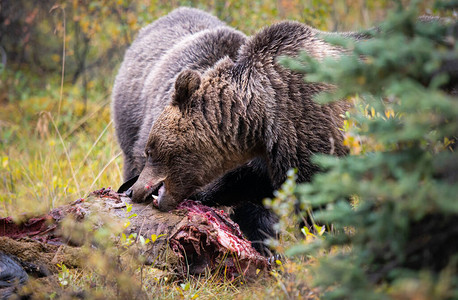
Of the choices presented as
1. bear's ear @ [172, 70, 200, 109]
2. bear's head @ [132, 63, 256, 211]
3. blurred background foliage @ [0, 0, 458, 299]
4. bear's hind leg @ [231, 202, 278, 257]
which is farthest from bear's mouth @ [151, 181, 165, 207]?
bear's hind leg @ [231, 202, 278, 257]

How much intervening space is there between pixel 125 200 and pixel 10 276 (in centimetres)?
124

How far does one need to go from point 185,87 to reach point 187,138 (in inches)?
16.7

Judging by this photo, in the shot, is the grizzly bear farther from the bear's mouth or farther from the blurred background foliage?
the blurred background foliage

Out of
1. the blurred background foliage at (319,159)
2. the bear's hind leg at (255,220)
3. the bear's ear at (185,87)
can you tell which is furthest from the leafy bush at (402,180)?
the bear's hind leg at (255,220)

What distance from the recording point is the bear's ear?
4.12m

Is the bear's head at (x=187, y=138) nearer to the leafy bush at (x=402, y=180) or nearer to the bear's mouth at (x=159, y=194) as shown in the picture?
the bear's mouth at (x=159, y=194)

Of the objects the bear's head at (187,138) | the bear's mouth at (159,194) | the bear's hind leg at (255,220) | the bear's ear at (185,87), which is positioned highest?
the bear's ear at (185,87)

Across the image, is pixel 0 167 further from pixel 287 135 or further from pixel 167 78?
pixel 287 135

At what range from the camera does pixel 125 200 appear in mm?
4070

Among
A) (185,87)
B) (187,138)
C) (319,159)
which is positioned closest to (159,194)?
(187,138)

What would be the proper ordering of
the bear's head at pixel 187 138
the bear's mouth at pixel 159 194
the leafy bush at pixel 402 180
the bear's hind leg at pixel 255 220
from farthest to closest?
the bear's hind leg at pixel 255 220 < the bear's head at pixel 187 138 < the bear's mouth at pixel 159 194 < the leafy bush at pixel 402 180

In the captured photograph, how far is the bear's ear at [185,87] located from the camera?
4117 millimetres

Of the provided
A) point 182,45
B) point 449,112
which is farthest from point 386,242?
point 182,45

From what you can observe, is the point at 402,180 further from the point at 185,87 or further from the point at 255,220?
the point at 255,220
